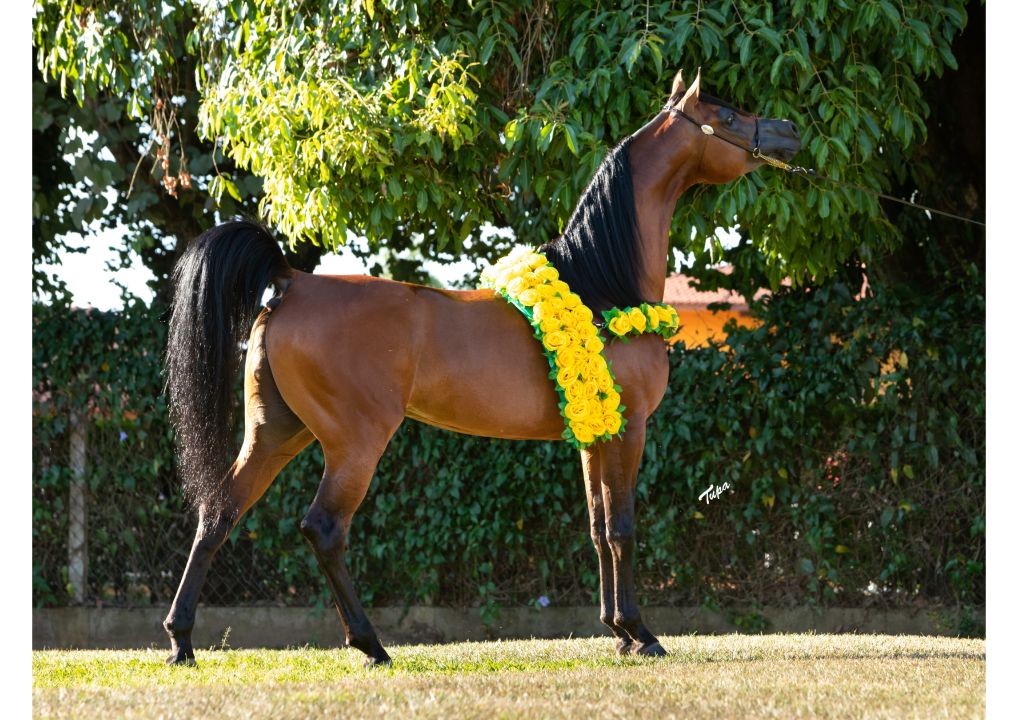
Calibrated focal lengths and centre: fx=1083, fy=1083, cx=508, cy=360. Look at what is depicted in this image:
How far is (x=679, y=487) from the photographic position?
7.55 m

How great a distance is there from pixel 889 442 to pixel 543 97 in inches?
135

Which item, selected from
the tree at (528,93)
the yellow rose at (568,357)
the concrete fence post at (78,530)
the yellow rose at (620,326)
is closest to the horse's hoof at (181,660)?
the yellow rose at (568,357)

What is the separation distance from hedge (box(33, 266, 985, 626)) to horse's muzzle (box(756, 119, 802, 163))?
248 cm

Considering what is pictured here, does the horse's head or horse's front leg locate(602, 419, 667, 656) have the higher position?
the horse's head

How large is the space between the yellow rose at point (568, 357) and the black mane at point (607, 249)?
27cm

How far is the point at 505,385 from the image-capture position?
4656mm

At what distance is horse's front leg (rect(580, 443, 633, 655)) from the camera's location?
4789 millimetres

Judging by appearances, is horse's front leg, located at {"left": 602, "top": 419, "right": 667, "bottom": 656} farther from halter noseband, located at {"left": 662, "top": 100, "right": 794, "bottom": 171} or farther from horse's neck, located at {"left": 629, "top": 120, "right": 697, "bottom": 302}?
halter noseband, located at {"left": 662, "top": 100, "right": 794, "bottom": 171}

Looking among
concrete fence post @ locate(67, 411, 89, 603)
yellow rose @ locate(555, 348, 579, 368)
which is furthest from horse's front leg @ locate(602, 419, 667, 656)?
concrete fence post @ locate(67, 411, 89, 603)

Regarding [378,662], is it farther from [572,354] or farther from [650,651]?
[572,354]

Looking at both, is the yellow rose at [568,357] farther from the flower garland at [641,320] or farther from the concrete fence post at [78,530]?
the concrete fence post at [78,530]

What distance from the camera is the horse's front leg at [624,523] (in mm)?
4695

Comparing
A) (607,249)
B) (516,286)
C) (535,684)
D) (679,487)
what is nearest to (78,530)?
(679,487)
